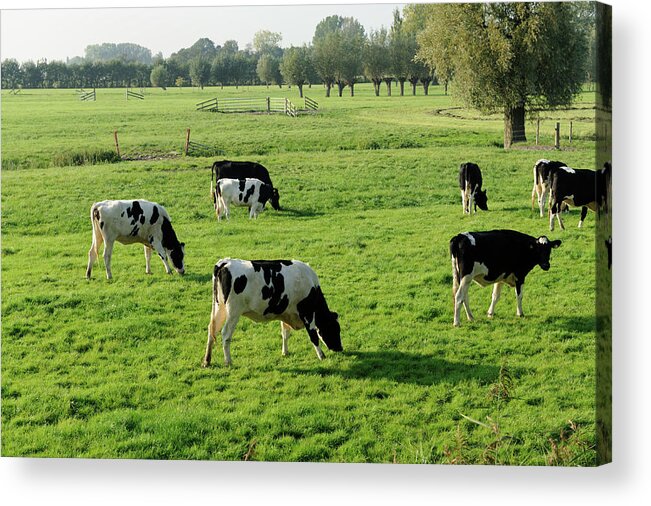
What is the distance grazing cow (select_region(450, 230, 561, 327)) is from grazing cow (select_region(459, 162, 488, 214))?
34cm

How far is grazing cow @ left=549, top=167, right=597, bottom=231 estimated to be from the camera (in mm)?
10117

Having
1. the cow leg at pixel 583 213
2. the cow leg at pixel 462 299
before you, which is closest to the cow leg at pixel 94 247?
the cow leg at pixel 462 299

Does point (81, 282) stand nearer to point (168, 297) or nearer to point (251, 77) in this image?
point (168, 297)

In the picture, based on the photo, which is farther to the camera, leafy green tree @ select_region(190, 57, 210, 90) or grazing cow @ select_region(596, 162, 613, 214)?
leafy green tree @ select_region(190, 57, 210, 90)

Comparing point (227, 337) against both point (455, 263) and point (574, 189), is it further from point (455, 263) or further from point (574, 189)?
point (574, 189)

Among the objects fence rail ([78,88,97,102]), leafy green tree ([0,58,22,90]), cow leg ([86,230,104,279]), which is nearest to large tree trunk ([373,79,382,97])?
fence rail ([78,88,97,102])

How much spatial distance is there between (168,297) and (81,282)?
1.09 m

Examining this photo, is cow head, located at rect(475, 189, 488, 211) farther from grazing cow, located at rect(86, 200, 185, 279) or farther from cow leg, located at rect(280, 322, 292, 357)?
grazing cow, located at rect(86, 200, 185, 279)

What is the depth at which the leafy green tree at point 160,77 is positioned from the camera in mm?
11431

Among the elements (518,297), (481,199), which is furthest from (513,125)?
(518,297)

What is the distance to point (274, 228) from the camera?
11.6m

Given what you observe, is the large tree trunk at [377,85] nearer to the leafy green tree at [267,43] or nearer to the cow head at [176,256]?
the leafy green tree at [267,43]

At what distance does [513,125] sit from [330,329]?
336 centimetres

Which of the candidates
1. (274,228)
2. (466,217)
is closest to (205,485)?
(274,228)
